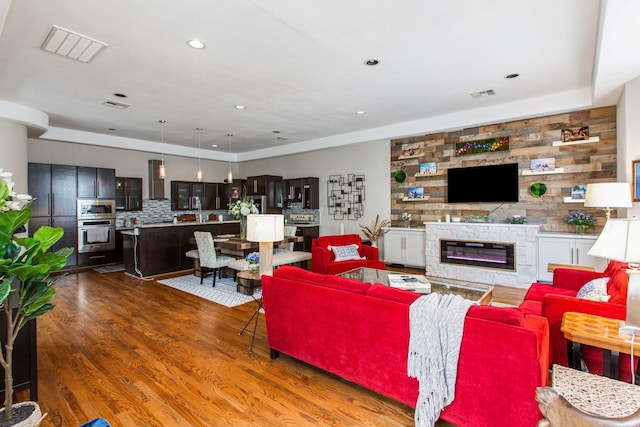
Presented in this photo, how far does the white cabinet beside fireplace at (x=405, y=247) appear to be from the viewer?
662 centimetres

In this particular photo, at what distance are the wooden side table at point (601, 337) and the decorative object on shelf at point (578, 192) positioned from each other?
3.79 meters

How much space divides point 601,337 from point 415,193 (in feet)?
16.9

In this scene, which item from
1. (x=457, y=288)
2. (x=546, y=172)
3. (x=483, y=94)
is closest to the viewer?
(x=457, y=288)

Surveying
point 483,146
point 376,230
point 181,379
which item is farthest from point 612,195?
point 181,379

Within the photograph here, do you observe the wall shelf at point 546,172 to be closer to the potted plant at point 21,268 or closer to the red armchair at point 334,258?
the red armchair at point 334,258

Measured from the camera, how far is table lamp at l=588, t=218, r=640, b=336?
186cm

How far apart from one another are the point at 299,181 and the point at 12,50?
5894 mm

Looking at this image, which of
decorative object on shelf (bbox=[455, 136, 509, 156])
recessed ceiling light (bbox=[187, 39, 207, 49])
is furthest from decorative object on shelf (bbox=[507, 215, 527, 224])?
recessed ceiling light (bbox=[187, 39, 207, 49])

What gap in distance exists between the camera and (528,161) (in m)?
5.60

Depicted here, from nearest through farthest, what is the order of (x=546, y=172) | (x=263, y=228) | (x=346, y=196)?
(x=263, y=228), (x=546, y=172), (x=346, y=196)

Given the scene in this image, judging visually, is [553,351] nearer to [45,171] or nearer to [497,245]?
[497,245]

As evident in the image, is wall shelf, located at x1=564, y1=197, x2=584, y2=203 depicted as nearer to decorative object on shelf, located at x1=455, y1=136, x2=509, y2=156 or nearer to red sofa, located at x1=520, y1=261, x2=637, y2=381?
decorative object on shelf, located at x1=455, y1=136, x2=509, y2=156

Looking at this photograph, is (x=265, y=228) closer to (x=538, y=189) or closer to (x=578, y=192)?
(x=538, y=189)

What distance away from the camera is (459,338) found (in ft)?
6.07
